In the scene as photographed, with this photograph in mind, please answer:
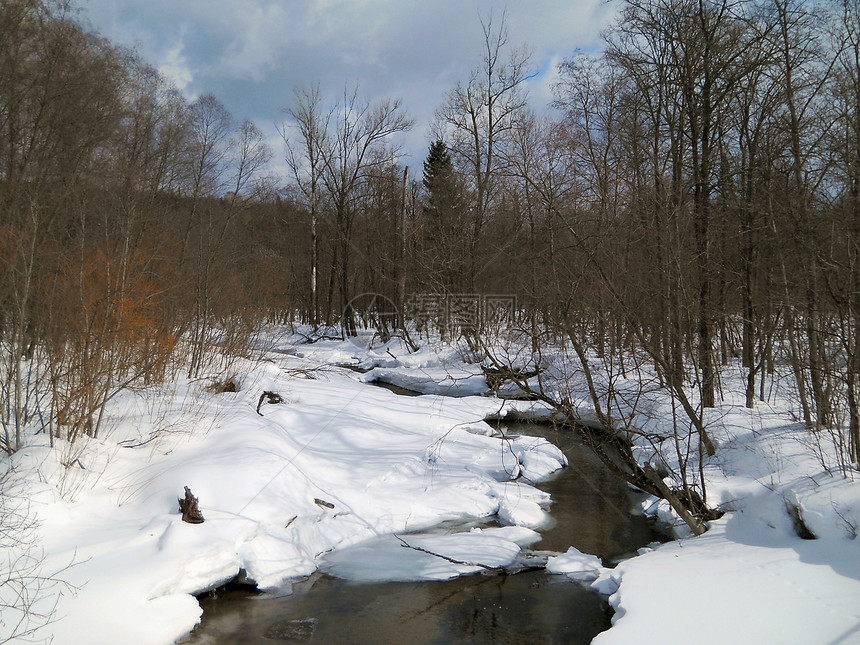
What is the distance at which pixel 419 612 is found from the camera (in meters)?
5.87

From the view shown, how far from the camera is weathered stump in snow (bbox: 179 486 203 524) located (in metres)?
6.45

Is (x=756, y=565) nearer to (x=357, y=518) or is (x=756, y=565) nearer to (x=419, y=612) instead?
(x=419, y=612)

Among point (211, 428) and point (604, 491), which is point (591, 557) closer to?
point (604, 491)

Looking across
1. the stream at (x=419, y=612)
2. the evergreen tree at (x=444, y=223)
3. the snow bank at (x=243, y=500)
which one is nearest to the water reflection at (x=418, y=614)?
the stream at (x=419, y=612)

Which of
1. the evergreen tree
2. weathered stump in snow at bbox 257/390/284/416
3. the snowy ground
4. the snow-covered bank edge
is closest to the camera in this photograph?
the snow-covered bank edge

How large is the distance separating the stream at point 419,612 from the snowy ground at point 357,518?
230 millimetres

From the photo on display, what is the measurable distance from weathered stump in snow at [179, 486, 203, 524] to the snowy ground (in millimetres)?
139

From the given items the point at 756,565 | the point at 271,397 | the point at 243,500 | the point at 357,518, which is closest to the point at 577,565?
the point at 756,565

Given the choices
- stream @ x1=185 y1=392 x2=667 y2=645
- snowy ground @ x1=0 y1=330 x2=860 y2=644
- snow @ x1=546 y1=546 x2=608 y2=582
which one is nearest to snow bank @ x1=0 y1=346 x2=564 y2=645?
snowy ground @ x1=0 y1=330 x2=860 y2=644

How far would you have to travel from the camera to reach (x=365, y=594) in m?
6.21

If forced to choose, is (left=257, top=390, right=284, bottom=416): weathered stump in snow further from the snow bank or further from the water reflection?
the water reflection

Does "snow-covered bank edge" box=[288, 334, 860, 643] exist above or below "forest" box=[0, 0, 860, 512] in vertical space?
below

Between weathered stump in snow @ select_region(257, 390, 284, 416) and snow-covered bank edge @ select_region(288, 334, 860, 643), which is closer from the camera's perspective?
snow-covered bank edge @ select_region(288, 334, 860, 643)

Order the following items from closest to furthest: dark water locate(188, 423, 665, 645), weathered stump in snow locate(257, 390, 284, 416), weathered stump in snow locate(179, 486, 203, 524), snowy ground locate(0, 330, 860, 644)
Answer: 1. snowy ground locate(0, 330, 860, 644)
2. dark water locate(188, 423, 665, 645)
3. weathered stump in snow locate(179, 486, 203, 524)
4. weathered stump in snow locate(257, 390, 284, 416)
